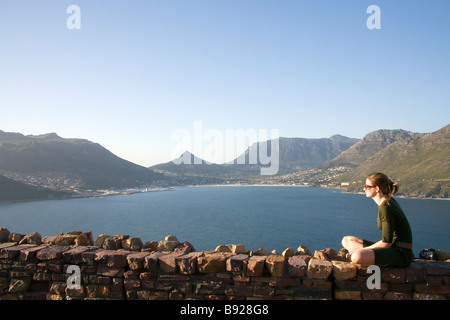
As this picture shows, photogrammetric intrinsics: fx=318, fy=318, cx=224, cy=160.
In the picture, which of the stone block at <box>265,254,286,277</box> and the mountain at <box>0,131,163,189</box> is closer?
the stone block at <box>265,254,286,277</box>

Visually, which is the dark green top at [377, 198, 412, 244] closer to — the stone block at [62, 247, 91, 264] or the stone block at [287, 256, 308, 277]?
the stone block at [287, 256, 308, 277]

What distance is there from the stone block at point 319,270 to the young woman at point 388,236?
0.36m

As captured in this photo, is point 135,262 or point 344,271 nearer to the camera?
point 344,271

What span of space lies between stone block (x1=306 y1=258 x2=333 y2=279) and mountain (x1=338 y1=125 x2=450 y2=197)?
13629 cm

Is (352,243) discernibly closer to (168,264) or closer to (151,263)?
(168,264)

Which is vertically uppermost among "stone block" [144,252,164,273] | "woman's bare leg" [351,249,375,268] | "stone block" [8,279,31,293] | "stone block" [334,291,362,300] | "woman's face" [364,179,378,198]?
"woman's face" [364,179,378,198]

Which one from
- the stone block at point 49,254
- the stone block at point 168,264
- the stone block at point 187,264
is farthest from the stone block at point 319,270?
the stone block at point 49,254

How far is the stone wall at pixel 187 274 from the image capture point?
180 inches

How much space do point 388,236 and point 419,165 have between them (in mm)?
173896

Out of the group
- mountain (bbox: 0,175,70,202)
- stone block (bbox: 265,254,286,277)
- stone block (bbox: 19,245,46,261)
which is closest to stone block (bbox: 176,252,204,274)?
stone block (bbox: 265,254,286,277)

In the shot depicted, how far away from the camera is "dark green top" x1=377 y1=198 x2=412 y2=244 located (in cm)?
452

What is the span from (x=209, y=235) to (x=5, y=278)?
56.8m

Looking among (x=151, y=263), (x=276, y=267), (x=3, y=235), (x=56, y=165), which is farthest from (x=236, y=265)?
(x=56, y=165)

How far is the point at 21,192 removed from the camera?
11975cm
